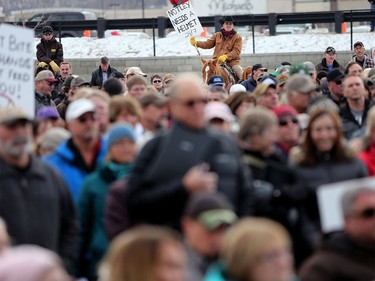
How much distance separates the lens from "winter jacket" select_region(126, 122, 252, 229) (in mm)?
8180

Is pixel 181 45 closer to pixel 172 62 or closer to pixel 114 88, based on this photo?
pixel 172 62

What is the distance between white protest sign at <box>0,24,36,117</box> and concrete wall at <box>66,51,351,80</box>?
70.7 ft

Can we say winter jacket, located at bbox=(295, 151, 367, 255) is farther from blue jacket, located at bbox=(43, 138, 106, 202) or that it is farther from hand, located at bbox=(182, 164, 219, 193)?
blue jacket, located at bbox=(43, 138, 106, 202)

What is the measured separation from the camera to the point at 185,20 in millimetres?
26047

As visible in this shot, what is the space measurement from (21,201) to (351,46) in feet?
86.8

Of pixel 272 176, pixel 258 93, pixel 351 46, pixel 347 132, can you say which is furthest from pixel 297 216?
pixel 351 46

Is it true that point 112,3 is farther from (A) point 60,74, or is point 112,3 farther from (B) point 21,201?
(B) point 21,201

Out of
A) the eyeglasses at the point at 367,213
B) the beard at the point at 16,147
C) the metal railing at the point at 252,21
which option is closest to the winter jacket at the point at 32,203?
the beard at the point at 16,147

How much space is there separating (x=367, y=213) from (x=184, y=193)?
3.49ft

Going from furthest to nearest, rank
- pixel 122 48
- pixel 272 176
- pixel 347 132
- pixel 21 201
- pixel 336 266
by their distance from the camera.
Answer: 1. pixel 122 48
2. pixel 347 132
3. pixel 272 176
4. pixel 21 201
5. pixel 336 266

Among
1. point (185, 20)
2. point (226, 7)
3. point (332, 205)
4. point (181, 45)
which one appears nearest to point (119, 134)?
point (332, 205)

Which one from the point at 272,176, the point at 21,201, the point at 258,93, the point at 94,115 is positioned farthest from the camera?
the point at 258,93

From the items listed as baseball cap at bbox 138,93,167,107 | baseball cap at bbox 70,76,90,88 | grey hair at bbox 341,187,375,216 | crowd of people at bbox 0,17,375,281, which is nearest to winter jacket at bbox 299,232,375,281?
crowd of people at bbox 0,17,375,281

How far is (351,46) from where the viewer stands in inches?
1352
